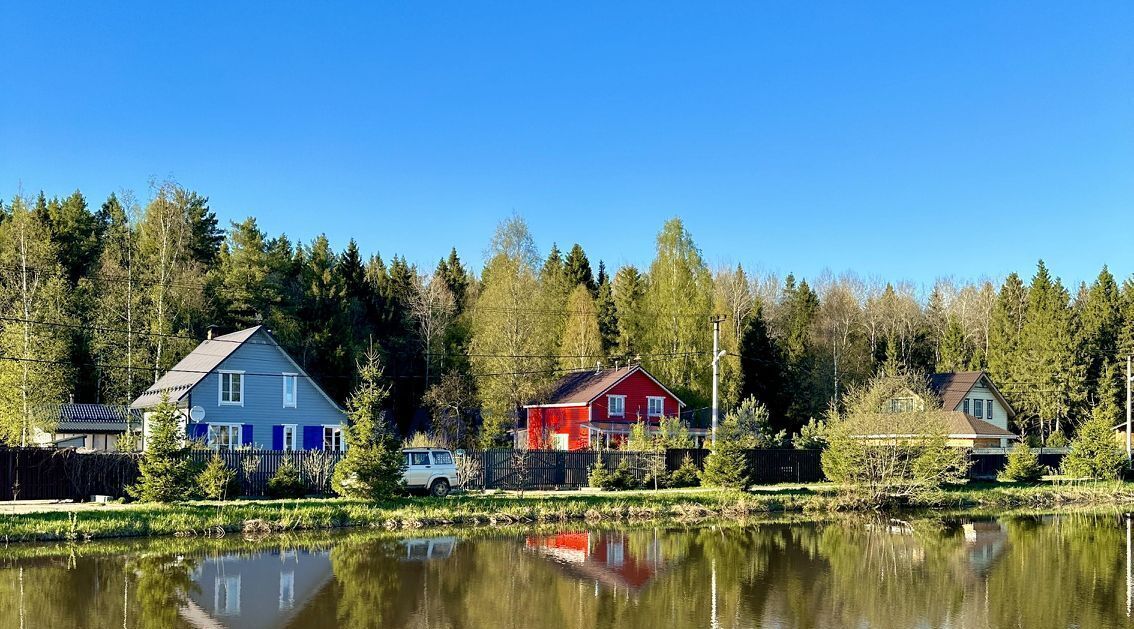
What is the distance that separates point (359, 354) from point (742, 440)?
33014 mm

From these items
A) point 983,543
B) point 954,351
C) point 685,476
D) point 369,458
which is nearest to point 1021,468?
point 685,476

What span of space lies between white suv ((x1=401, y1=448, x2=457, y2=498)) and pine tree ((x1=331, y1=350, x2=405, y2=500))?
2.79 metres

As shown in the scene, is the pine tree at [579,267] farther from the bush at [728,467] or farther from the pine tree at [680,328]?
the bush at [728,467]

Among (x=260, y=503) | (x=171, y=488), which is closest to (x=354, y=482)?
(x=260, y=503)

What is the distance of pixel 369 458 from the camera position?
93.3 feet

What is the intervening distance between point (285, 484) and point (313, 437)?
1926 cm

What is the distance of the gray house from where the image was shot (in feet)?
154

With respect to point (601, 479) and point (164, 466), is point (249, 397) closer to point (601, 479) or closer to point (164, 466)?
point (601, 479)

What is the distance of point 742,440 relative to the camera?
37875 millimetres

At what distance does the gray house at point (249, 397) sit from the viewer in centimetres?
4697

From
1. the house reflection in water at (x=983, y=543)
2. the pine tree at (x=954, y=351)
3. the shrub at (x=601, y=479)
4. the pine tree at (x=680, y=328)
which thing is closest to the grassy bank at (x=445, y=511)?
the shrub at (x=601, y=479)

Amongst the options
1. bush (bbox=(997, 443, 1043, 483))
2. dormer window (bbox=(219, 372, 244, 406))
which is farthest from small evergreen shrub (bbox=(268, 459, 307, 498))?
bush (bbox=(997, 443, 1043, 483))

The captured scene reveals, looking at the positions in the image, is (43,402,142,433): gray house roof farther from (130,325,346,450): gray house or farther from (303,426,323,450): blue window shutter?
(303,426,323,450): blue window shutter

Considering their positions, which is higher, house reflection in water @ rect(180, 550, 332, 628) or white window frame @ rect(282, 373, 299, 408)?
white window frame @ rect(282, 373, 299, 408)
